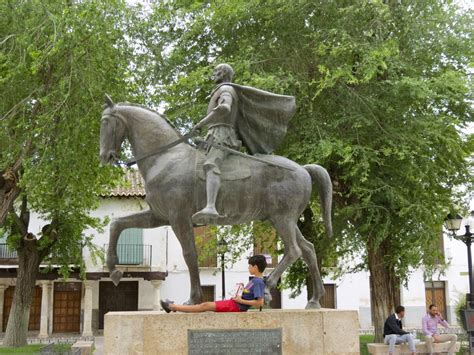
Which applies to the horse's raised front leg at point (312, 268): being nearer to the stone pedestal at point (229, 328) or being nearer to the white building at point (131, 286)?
the stone pedestal at point (229, 328)

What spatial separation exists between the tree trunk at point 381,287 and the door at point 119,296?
659 inches

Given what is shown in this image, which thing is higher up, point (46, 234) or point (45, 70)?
point (45, 70)

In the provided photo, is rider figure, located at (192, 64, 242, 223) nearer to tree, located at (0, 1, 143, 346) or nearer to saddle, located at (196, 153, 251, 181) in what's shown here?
saddle, located at (196, 153, 251, 181)

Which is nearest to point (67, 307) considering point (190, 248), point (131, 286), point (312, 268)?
point (131, 286)

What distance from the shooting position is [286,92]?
1527 centimetres

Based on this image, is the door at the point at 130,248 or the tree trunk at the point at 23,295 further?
the door at the point at 130,248

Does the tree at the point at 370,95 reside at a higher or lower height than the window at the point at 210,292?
higher

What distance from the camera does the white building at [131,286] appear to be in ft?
97.2

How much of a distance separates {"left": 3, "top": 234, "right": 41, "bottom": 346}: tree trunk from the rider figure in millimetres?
15134

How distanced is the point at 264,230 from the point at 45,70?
24.9 ft

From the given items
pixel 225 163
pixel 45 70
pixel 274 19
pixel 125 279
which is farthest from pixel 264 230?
pixel 125 279

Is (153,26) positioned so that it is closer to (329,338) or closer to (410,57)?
(410,57)

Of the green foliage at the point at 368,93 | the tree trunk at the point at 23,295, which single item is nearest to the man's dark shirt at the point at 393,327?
the green foliage at the point at 368,93

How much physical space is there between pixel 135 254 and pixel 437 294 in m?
17.2
